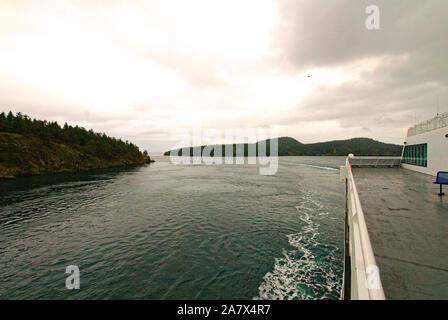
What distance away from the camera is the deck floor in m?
4.30

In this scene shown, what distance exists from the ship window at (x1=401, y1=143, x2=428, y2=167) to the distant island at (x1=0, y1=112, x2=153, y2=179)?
3930 inches

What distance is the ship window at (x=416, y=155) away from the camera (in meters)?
20.6

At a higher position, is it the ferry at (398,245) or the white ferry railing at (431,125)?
the white ferry railing at (431,125)

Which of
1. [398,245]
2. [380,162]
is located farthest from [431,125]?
[398,245]

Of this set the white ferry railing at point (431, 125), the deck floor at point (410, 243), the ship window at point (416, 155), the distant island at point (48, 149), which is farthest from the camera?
the distant island at point (48, 149)

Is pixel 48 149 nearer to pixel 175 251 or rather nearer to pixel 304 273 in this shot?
pixel 175 251

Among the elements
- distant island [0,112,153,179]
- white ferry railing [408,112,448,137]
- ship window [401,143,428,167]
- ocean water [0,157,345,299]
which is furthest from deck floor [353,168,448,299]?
distant island [0,112,153,179]

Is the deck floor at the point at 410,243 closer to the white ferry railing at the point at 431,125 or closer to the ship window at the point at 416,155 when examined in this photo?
the white ferry railing at the point at 431,125

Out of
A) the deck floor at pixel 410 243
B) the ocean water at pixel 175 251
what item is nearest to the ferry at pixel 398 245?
the deck floor at pixel 410 243

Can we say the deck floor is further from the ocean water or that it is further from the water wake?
the ocean water

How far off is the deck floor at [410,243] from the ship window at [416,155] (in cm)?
1343

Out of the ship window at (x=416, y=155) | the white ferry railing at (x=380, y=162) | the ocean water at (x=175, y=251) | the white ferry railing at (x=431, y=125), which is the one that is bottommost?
the ocean water at (x=175, y=251)

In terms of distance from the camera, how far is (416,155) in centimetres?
2297
